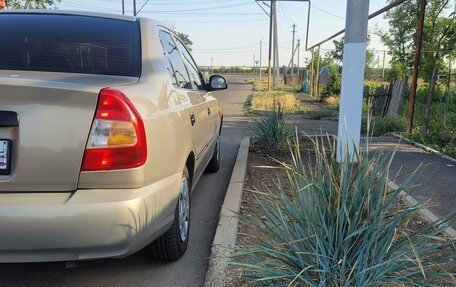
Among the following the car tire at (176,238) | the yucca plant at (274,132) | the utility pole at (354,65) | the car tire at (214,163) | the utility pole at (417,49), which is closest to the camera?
the car tire at (176,238)

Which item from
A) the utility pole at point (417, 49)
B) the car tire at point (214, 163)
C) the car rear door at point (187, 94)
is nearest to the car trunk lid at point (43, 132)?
the car rear door at point (187, 94)

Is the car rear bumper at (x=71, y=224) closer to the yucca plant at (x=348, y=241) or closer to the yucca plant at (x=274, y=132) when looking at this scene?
the yucca plant at (x=348, y=241)

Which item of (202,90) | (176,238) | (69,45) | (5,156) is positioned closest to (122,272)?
(176,238)

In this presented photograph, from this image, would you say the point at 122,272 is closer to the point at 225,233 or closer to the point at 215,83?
the point at 225,233

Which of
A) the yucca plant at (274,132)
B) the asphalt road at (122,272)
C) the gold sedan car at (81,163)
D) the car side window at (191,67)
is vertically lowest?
the asphalt road at (122,272)

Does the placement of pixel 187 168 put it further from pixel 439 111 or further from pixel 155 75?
pixel 439 111

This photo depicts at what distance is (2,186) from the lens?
2.34 meters

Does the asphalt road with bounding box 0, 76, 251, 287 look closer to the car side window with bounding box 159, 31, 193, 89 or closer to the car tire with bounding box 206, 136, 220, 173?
the car side window with bounding box 159, 31, 193, 89

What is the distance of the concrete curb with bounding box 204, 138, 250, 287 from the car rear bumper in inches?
23.1

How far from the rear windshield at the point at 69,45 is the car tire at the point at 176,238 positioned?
95 centimetres

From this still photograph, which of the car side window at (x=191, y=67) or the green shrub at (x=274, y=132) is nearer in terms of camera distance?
the car side window at (x=191, y=67)

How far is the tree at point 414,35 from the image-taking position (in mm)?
17344

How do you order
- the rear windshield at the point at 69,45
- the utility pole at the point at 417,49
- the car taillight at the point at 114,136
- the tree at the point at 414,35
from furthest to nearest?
the tree at the point at 414,35 < the utility pole at the point at 417,49 < the rear windshield at the point at 69,45 < the car taillight at the point at 114,136

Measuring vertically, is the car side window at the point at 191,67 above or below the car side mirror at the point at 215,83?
above
